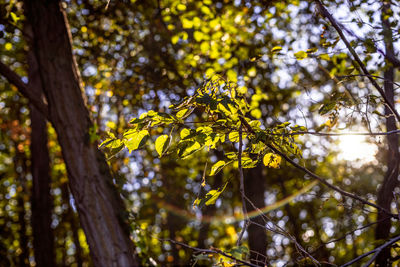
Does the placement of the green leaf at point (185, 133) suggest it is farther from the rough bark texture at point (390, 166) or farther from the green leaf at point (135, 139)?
the rough bark texture at point (390, 166)

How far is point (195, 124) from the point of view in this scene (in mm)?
2520

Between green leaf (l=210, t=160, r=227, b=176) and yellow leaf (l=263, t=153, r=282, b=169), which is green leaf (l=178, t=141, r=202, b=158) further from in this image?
yellow leaf (l=263, t=153, r=282, b=169)

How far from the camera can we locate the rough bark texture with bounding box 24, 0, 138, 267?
2.46m

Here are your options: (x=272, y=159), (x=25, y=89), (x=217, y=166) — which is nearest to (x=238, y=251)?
(x=217, y=166)

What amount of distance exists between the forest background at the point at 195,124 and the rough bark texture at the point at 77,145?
1 cm

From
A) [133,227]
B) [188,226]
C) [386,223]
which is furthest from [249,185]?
[188,226]

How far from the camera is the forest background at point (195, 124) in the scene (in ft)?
5.09

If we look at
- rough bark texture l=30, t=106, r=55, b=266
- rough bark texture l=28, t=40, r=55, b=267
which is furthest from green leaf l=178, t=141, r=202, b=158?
rough bark texture l=30, t=106, r=55, b=266

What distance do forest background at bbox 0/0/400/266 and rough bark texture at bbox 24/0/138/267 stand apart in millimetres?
11

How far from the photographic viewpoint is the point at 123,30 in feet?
19.6

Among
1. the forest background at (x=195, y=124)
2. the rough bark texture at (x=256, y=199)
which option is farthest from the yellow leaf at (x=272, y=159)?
the rough bark texture at (x=256, y=199)

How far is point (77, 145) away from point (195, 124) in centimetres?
101

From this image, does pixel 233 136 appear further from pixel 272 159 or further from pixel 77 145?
pixel 77 145

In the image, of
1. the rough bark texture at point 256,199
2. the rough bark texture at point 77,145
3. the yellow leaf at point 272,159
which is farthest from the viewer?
the rough bark texture at point 256,199
